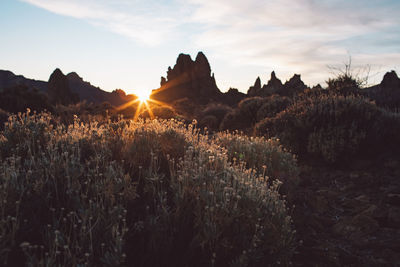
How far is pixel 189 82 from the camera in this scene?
6744 cm

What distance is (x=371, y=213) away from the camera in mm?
4727

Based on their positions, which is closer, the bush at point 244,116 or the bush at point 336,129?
the bush at point 336,129

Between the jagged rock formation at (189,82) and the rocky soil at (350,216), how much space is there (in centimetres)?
5460

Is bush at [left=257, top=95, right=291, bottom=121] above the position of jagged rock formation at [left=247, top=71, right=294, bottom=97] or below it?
below

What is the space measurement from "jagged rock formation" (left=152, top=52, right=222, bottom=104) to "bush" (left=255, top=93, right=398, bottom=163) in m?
52.1

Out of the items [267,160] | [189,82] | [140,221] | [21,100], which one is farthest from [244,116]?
[189,82]

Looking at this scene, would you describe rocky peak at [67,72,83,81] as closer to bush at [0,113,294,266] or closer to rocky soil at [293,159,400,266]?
rocky soil at [293,159,400,266]

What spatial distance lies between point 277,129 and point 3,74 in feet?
271

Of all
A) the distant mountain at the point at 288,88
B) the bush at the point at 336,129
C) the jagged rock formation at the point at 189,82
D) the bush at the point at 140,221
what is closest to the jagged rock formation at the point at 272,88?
the distant mountain at the point at 288,88

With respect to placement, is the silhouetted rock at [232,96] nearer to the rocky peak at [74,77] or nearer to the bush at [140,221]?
the rocky peak at [74,77]

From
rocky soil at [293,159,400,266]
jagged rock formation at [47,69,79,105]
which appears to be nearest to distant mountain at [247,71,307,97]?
rocky soil at [293,159,400,266]

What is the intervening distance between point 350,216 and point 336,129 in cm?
354

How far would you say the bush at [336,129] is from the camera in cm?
765

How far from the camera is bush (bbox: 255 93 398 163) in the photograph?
7.65 metres
